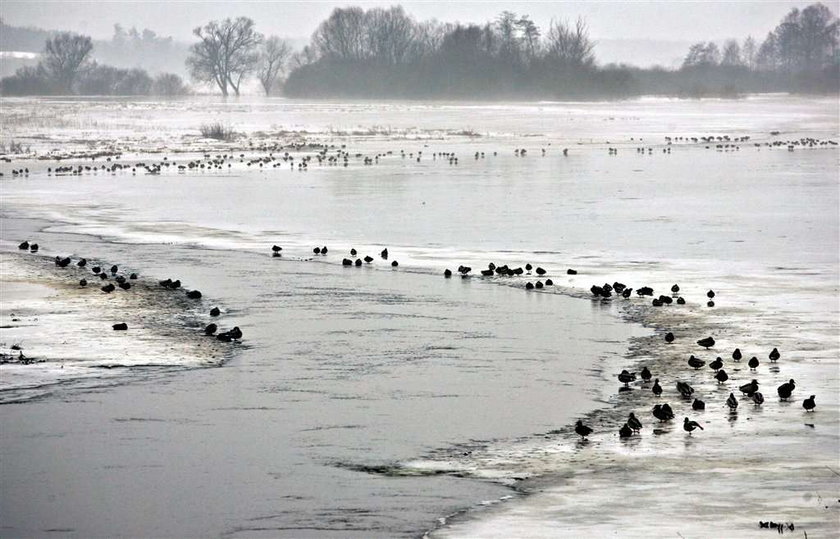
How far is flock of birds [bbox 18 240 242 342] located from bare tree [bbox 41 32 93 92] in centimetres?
15775

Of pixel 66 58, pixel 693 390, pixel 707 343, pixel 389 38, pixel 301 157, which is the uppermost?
pixel 389 38

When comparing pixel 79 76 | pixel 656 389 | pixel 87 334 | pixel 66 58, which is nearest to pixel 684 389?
pixel 656 389

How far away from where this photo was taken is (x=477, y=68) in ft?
503

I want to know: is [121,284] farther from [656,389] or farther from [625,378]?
[656,389]

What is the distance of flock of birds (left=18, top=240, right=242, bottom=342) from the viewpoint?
49.3 feet

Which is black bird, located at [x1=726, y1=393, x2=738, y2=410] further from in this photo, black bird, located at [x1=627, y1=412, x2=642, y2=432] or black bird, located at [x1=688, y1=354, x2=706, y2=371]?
black bird, located at [x1=688, y1=354, x2=706, y2=371]

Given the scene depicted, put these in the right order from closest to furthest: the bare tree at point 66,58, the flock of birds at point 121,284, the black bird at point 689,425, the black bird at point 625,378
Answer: the black bird at point 689,425, the black bird at point 625,378, the flock of birds at point 121,284, the bare tree at point 66,58

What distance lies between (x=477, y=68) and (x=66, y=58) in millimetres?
58326

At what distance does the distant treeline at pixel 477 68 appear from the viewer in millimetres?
152000

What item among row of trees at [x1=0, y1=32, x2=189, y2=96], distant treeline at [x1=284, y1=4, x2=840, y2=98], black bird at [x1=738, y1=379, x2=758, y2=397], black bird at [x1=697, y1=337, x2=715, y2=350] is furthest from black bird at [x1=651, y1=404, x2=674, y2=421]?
row of trees at [x1=0, y1=32, x2=189, y2=96]

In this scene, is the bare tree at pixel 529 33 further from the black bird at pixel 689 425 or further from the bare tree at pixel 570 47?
the black bird at pixel 689 425

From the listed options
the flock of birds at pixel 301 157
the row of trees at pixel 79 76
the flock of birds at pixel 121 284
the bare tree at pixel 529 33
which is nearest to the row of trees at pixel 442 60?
the bare tree at pixel 529 33

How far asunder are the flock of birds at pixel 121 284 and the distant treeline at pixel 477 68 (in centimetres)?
13027

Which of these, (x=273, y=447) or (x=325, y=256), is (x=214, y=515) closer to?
(x=273, y=447)
